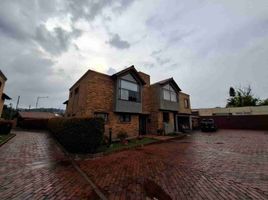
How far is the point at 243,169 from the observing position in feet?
19.5

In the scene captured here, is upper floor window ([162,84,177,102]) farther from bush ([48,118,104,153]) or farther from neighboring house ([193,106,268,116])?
neighboring house ([193,106,268,116])

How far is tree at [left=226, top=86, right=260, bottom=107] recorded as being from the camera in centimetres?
3958

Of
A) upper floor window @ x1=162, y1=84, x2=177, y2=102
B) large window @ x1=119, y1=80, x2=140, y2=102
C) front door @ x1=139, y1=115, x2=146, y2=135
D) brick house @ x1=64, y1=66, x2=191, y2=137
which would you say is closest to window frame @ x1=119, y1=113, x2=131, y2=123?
brick house @ x1=64, y1=66, x2=191, y2=137

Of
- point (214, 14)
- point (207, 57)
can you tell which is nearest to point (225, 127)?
point (207, 57)

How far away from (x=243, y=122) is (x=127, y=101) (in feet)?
79.0

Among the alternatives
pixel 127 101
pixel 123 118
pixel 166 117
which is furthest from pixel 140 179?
pixel 166 117

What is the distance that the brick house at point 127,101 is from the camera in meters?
13.2

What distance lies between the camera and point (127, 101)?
600 inches

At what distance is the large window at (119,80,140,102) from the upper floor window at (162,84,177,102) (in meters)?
4.47

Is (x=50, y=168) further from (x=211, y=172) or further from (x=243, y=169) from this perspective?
(x=243, y=169)

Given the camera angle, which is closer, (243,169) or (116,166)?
(243,169)

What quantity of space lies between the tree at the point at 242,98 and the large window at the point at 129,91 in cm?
3964

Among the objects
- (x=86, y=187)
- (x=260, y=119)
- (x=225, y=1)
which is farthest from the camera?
(x=260, y=119)

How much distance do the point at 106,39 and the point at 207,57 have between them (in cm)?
1175
